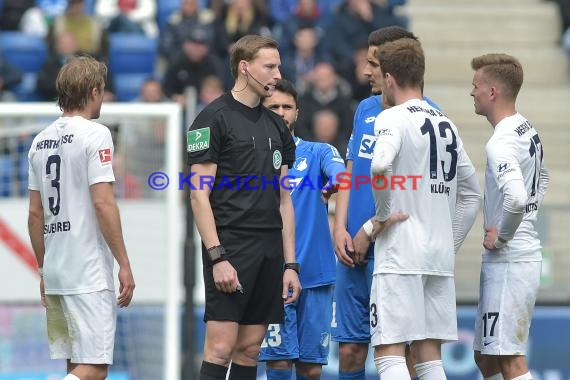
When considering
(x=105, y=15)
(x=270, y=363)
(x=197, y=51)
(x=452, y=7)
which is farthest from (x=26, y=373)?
(x=452, y=7)

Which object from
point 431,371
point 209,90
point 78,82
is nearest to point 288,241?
point 431,371

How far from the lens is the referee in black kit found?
633cm

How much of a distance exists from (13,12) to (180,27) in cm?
206

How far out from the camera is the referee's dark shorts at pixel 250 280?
635 centimetres

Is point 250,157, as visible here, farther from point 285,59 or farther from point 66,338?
point 285,59

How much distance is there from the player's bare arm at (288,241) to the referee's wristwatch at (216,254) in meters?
0.52

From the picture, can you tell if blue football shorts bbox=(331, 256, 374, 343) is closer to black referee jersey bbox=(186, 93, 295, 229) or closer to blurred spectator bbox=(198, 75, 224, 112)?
→ black referee jersey bbox=(186, 93, 295, 229)

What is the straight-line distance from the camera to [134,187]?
941 centimetres

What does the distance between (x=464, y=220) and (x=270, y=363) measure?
1465 millimetres

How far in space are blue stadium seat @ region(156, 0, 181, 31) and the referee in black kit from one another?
27.6 ft

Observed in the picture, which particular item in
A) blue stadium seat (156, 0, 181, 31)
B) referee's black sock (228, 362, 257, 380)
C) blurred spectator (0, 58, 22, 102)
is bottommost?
referee's black sock (228, 362, 257, 380)

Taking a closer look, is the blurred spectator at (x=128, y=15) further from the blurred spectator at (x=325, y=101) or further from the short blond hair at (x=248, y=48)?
the short blond hair at (x=248, y=48)


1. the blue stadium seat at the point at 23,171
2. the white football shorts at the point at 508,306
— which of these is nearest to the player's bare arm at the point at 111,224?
the white football shorts at the point at 508,306

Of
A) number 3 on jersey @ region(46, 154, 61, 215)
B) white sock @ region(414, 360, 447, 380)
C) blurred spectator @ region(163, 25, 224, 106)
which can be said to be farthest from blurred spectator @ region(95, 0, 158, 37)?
white sock @ region(414, 360, 447, 380)
